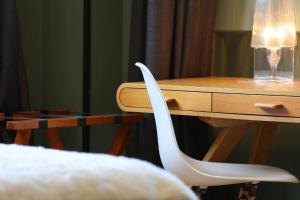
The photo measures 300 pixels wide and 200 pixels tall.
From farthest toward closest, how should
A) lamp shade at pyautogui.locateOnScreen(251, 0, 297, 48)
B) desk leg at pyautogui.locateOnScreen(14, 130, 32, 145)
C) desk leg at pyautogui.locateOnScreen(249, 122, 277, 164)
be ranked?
1. desk leg at pyautogui.locateOnScreen(249, 122, 277, 164)
2. lamp shade at pyautogui.locateOnScreen(251, 0, 297, 48)
3. desk leg at pyautogui.locateOnScreen(14, 130, 32, 145)

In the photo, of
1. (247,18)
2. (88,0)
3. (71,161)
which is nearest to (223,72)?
(247,18)

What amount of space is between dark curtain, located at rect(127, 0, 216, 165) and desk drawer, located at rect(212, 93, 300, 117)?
54 centimetres

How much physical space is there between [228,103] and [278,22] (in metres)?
0.49

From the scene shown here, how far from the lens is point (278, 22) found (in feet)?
6.88

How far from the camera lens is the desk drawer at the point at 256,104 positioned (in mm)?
1685

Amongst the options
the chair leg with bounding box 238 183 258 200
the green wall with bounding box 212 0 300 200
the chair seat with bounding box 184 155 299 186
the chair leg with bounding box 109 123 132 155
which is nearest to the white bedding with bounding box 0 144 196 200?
the chair seat with bounding box 184 155 299 186

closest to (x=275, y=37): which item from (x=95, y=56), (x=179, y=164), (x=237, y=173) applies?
(x=237, y=173)

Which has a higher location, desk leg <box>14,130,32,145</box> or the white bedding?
the white bedding

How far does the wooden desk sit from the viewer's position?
170cm

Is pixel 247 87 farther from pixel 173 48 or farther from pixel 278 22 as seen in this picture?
pixel 173 48

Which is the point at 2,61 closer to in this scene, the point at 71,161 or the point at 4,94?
the point at 4,94

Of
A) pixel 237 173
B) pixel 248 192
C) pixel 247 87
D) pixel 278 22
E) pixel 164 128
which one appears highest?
pixel 278 22

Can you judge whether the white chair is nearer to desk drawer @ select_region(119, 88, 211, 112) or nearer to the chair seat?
the chair seat

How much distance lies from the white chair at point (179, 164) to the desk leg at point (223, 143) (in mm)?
186
